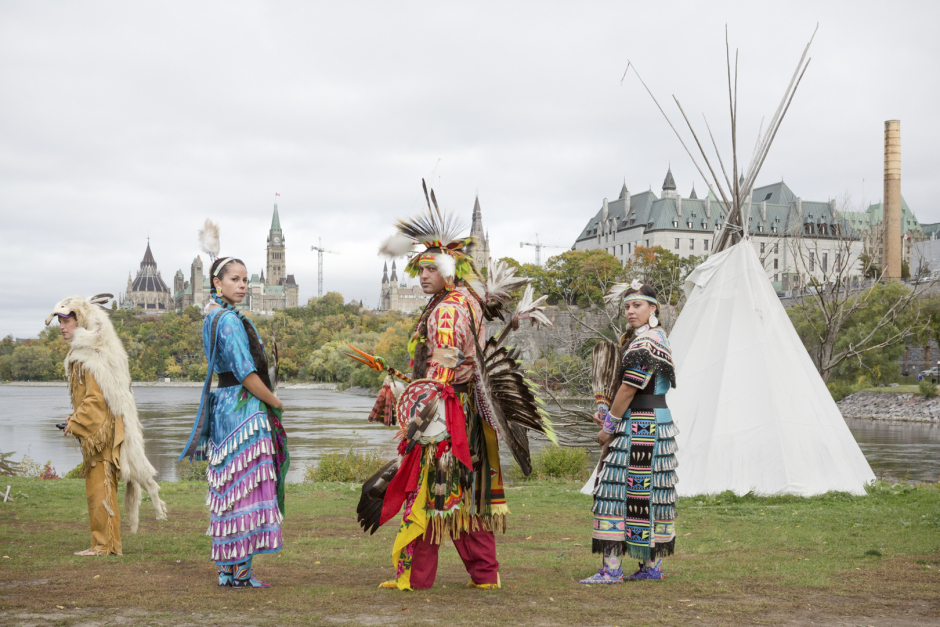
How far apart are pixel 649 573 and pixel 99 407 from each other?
4.11 m

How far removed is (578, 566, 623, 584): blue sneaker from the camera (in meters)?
4.81

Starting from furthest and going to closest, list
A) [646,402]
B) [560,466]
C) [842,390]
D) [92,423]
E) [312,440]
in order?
1. [842,390]
2. [312,440]
3. [560,466]
4. [92,423]
5. [646,402]

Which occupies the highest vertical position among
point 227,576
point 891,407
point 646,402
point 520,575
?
point 646,402

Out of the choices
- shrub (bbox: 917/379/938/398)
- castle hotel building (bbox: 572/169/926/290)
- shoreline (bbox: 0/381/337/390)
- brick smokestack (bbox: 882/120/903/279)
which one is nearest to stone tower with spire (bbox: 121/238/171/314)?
shoreline (bbox: 0/381/337/390)

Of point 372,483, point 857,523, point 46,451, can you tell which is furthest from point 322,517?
point 46,451

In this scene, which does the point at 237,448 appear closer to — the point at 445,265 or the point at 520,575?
the point at 445,265

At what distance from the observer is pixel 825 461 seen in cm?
924

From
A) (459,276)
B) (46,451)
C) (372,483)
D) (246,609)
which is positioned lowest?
(46,451)

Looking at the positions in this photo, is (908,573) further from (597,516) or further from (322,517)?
(322,517)

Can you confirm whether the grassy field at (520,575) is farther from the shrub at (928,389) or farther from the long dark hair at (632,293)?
the shrub at (928,389)

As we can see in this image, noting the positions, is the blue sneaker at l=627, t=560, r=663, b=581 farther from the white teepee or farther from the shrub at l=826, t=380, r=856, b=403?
the shrub at l=826, t=380, r=856, b=403

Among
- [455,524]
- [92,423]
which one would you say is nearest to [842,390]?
[455,524]

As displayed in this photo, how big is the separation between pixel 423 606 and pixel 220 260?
8.02 feet

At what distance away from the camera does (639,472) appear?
4.96 metres
